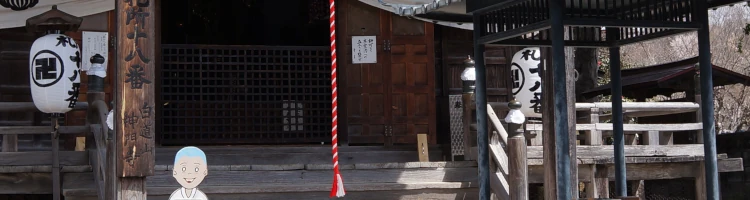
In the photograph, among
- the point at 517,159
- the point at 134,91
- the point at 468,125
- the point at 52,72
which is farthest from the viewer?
the point at 468,125

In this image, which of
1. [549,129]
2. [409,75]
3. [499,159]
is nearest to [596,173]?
[499,159]

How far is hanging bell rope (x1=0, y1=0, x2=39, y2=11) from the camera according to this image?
1074 centimetres

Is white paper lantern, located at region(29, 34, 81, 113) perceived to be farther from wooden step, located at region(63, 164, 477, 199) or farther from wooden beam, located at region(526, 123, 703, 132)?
wooden beam, located at region(526, 123, 703, 132)

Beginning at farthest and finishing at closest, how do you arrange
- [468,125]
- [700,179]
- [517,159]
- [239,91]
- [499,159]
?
1. [239,91]
2. [700,179]
3. [468,125]
4. [499,159]
5. [517,159]

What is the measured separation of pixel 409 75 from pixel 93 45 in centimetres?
416

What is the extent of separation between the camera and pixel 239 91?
13.1 metres

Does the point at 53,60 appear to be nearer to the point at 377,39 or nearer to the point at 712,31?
the point at 377,39

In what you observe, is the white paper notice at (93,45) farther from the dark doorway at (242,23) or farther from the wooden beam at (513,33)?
the wooden beam at (513,33)

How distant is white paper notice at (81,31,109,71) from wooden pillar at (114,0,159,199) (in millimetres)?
4213

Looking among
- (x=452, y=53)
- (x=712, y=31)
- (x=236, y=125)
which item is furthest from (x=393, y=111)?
(x=712, y=31)

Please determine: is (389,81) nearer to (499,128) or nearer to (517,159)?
(499,128)

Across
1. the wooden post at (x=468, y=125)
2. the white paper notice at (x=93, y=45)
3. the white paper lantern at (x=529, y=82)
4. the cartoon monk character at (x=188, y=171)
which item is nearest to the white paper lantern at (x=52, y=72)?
the white paper notice at (x=93, y=45)

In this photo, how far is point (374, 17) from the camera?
39.4 feet

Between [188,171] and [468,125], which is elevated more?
[468,125]
